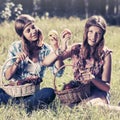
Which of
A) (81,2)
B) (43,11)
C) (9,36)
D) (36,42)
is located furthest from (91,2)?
(36,42)

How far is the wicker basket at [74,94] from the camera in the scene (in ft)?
15.2

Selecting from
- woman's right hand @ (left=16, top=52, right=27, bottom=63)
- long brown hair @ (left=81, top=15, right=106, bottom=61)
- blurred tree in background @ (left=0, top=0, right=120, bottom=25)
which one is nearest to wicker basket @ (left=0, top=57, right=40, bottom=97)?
woman's right hand @ (left=16, top=52, right=27, bottom=63)

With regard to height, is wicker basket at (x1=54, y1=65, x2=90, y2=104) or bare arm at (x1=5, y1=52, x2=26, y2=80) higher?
bare arm at (x1=5, y1=52, x2=26, y2=80)

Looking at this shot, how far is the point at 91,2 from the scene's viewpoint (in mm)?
16125

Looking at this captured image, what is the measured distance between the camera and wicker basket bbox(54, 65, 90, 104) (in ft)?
15.2

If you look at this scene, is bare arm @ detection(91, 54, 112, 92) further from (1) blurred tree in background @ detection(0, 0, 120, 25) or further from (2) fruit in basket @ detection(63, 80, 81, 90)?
(1) blurred tree in background @ detection(0, 0, 120, 25)

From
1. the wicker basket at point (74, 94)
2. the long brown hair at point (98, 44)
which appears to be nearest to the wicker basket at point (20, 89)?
the wicker basket at point (74, 94)

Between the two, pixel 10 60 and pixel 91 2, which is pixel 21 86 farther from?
pixel 91 2

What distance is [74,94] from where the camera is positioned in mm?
4656

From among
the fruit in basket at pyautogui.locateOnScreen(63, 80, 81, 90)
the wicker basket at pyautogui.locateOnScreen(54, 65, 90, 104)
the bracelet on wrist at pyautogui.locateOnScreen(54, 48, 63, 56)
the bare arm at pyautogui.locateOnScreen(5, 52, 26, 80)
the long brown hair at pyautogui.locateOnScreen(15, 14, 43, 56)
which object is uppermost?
the long brown hair at pyautogui.locateOnScreen(15, 14, 43, 56)

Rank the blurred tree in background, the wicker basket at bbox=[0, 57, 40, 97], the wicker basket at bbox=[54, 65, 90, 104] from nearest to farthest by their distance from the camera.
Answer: the wicker basket at bbox=[54, 65, 90, 104] < the wicker basket at bbox=[0, 57, 40, 97] < the blurred tree in background

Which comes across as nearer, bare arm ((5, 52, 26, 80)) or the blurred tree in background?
bare arm ((5, 52, 26, 80))

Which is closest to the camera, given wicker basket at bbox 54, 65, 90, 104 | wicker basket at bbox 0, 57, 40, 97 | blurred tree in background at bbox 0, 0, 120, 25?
wicker basket at bbox 54, 65, 90, 104

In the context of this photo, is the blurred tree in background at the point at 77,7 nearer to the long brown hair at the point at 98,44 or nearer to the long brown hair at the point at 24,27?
the long brown hair at the point at 24,27
